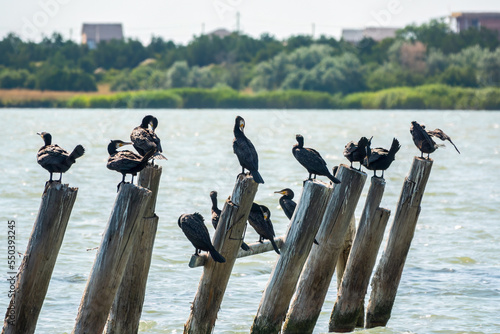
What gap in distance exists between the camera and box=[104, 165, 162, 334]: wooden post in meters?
6.98

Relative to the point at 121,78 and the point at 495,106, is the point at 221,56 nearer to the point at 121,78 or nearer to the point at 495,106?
the point at 121,78

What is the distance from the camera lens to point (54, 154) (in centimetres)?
725

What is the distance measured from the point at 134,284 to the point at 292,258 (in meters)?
1.49

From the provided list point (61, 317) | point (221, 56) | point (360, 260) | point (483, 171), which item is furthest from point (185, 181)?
point (221, 56)

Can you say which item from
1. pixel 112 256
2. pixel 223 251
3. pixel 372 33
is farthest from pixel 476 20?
pixel 112 256

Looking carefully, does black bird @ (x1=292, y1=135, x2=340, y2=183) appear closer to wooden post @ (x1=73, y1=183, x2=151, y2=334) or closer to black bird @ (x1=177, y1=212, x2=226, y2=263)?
black bird @ (x1=177, y1=212, x2=226, y2=263)

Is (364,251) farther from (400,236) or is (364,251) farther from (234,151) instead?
(234,151)

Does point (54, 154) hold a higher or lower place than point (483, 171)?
higher

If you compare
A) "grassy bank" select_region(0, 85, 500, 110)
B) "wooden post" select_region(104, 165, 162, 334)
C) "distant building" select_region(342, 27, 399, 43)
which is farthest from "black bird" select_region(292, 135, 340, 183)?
"distant building" select_region(342, 27, 399, 43)

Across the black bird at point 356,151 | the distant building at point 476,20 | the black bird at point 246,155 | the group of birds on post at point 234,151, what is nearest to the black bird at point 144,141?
the group of birds on post at point 234,151

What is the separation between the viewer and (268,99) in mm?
72812

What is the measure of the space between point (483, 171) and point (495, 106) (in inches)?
1872

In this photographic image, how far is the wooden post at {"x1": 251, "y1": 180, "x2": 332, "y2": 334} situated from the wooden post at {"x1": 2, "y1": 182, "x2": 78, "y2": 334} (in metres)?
2.07

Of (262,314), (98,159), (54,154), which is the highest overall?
(54,154)
